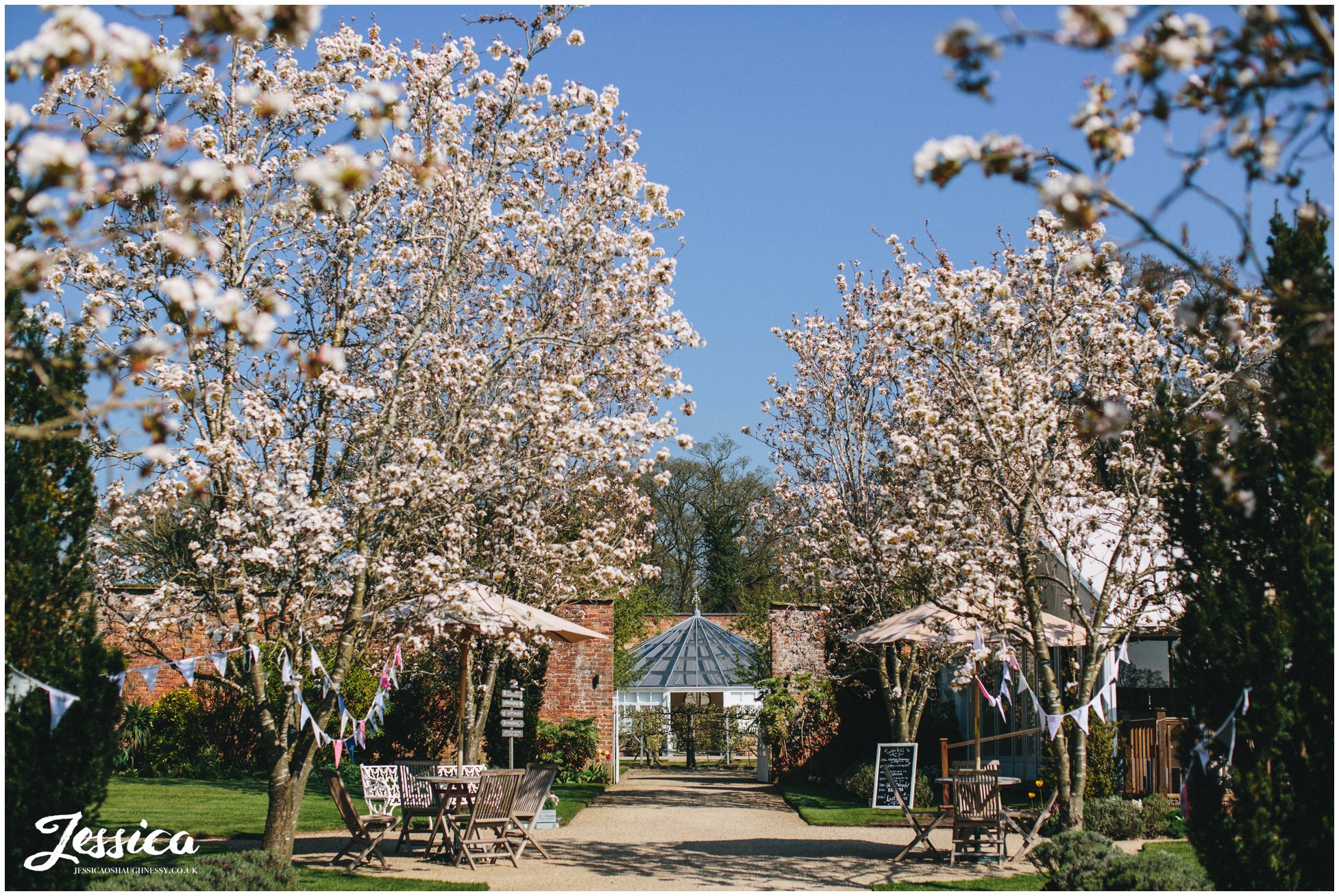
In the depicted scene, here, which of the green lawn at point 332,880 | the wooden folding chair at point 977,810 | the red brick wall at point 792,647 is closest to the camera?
the green lawn at point 332,880

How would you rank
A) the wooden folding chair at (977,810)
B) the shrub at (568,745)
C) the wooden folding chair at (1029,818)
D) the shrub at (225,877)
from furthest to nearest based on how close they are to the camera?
the shrub at (568,745) → the wooden folding chair at (977,810) → the wooden folding chair at (1029,818) → the shrub at (225,877)

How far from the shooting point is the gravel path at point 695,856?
8922 millimetres

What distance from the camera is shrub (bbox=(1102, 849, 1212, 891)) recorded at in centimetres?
658

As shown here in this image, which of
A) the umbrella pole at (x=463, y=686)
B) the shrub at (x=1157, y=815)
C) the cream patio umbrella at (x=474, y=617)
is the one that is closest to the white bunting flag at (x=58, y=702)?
the cream patio umbrella at (x=474, y=617)

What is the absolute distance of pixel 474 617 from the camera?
29.8 ft

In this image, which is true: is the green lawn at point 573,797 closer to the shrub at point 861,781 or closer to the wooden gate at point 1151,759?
the shrub at point 861,781

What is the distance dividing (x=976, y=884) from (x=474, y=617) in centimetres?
458

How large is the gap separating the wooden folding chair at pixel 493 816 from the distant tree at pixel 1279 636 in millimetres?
6077

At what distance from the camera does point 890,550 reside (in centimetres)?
1298

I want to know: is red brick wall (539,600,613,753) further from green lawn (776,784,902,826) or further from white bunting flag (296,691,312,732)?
white bunting flag (296,691,312,732)

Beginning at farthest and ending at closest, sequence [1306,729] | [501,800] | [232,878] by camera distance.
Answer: [501,800]
[232,878]
[1306,729]

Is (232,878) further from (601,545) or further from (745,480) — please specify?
(745,480)

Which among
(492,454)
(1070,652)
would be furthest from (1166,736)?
(492,454)

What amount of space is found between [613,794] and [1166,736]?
8.11 meters
